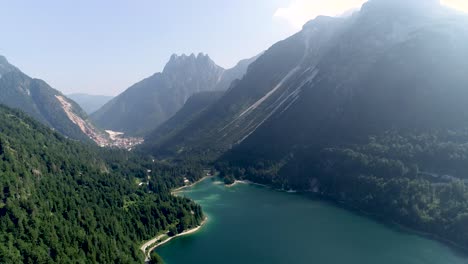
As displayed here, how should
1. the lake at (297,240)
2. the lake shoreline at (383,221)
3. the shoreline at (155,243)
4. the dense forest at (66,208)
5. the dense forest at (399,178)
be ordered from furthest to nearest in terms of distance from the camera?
the dense forest at (399,178) → the lake shoreline at (383,221) → the shoreline at (155,243) → the lake at (297,240) → the dense forest at (66,208)

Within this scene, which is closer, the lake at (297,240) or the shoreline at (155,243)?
the lake at (297,240)

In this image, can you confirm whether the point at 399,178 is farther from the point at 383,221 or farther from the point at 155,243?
the point at 155,243

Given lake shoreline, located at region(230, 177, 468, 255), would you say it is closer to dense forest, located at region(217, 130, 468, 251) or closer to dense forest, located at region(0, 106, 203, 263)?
dense forest, located at region(217, 130, 468, 251)

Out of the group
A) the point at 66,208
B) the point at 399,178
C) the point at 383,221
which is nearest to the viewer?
the point at 66,208

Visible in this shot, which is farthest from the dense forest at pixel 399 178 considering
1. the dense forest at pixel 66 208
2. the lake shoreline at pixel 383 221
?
the dense forest at pixel 66 208

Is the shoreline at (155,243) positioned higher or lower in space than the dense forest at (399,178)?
higher

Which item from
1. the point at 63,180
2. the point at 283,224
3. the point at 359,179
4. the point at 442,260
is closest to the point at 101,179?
the point at 63,180

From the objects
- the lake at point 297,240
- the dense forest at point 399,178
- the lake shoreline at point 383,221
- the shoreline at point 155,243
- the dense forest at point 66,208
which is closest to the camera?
the dense forest at point 66,208

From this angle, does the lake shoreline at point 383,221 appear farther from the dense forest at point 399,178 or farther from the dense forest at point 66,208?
the dense forest at point 66,208

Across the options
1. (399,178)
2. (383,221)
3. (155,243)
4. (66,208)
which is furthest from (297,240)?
(66,208)
